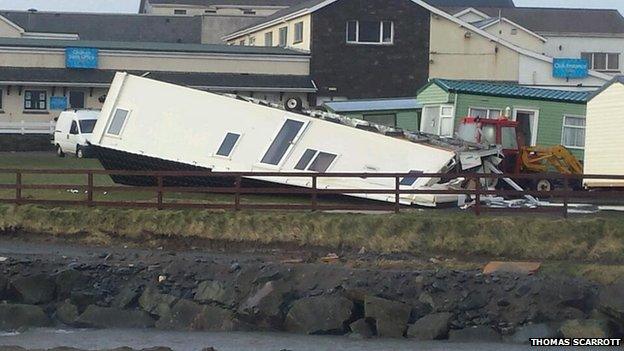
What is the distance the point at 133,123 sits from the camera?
30734mm

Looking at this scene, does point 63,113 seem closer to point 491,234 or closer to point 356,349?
point 491,234

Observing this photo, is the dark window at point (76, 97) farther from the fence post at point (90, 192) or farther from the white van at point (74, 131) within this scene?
the fence post at point (90, 192)

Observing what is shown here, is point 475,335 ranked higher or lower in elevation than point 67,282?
lower

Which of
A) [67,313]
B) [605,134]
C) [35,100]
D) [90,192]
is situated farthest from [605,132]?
[35,100]

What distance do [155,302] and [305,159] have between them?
829 centimetres

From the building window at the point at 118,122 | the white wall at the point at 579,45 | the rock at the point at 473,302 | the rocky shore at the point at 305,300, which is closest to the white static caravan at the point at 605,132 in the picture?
the rocky shore at the point at 305,300

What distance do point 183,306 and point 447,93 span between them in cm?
1898

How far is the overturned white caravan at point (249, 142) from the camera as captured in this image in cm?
2900

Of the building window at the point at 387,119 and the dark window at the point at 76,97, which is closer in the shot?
the building window at the point at 387,119

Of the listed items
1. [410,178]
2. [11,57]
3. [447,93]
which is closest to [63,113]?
[11,57]

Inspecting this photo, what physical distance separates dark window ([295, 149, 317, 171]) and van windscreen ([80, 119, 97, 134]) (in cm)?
1676

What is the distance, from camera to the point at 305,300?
20984mm

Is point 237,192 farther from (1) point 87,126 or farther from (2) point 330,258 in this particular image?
(1) point 87,126

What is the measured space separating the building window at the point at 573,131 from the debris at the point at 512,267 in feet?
53.8
